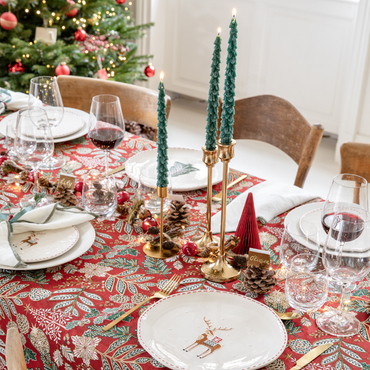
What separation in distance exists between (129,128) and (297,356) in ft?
7.35

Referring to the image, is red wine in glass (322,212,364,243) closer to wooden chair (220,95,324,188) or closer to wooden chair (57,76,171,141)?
wooden chair (220,95,324,188)

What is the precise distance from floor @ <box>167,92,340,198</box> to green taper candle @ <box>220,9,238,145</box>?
214 cm

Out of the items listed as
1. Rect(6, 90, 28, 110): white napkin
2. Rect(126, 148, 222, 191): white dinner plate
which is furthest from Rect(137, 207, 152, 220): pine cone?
Rect(6, 90, 28, 110): white napkin

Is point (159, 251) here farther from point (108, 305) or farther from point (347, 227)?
point (347, 227)

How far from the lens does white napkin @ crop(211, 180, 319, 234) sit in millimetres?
1128

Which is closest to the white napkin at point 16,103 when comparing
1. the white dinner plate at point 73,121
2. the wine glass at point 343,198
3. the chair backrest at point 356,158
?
the white dinner plate at point 73,121

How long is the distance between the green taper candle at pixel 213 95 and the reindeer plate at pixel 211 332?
0.94ft

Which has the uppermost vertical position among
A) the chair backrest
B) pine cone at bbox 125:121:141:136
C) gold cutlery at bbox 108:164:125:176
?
the chair backrest

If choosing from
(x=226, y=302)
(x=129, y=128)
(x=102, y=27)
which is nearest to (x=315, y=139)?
(x=226, y=302)

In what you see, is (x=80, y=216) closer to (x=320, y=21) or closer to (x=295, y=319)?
(x=295, y=319)

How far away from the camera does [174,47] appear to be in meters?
4.20

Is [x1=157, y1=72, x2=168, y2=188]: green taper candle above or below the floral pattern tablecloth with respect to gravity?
above

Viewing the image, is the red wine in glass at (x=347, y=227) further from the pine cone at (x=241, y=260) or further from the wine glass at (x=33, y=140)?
the wine glass at (x=33, y=140)

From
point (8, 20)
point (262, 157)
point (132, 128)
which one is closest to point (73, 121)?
point (132, 128)
